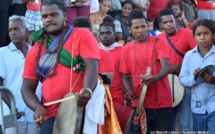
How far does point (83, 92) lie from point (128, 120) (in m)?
2.34

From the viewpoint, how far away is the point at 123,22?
12484 millimetres

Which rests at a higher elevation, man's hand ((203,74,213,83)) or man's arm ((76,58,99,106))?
man's arm ((76,58,99,106))

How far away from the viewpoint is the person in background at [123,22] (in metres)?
12.0

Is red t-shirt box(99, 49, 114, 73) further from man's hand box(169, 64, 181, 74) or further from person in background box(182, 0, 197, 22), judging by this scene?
person in background box(182, 0, 197, 22)

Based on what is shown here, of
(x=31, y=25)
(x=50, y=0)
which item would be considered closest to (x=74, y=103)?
(x=50, y=0)

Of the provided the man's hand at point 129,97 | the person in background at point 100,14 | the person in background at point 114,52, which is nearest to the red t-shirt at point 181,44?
the person in background at point 114,52

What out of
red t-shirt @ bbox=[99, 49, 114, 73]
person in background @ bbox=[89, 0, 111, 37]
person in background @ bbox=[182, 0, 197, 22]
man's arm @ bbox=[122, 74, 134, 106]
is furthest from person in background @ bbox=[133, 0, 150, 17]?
red t-shirt @ bbox=[99, 49, 114, 73]

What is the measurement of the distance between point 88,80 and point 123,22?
729cm

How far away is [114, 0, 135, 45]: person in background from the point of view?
39.5 ft

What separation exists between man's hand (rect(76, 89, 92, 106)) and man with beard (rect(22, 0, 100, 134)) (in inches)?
4.7

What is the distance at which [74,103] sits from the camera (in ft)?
17.0

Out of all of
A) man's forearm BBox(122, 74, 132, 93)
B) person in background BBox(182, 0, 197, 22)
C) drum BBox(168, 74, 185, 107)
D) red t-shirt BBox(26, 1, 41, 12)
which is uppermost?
red t-shirt BBox(26, 1, 41, 12)

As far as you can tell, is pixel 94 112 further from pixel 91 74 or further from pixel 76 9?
pixel 76 9

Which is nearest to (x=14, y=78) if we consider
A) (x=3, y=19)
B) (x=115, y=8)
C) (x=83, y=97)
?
(x=83, y=97)
